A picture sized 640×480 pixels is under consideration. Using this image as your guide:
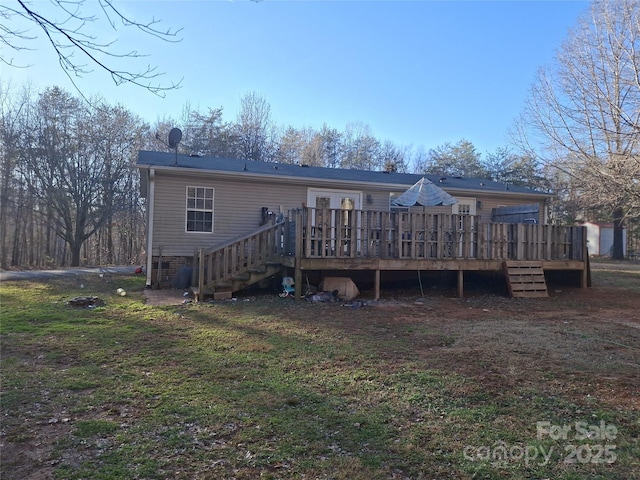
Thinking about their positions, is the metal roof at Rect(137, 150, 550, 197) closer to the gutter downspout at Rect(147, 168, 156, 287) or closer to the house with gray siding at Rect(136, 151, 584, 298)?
the house with gray siding at Rect(136, 151, 584, 298)

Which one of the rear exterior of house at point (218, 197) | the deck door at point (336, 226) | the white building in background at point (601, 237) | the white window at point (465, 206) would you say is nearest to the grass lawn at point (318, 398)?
the deck door at point (336, 226)

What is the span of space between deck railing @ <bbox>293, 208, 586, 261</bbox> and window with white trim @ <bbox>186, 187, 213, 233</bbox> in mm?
3748

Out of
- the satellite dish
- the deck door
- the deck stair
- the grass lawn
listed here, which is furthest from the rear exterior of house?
the grass lawn

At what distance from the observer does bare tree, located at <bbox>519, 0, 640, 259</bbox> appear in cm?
718

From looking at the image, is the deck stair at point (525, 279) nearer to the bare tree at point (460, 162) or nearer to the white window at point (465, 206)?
the white window at point (465, 206)

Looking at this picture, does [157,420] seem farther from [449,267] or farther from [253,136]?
[253,136]

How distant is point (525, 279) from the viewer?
905cm

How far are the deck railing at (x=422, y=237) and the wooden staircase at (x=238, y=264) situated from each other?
983mm

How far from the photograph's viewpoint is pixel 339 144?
30109 millimetres

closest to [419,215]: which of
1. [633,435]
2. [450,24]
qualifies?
[450,24]

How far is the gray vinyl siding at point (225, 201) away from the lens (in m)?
10.4

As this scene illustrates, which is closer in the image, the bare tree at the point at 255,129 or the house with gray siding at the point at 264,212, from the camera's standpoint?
the house with gray siding at the point at 264,212

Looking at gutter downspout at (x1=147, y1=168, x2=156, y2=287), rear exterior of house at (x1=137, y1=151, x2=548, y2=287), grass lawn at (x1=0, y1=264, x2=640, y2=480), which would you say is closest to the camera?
grass lawn at (x1=0, y1=264, x2=640, y2=480)

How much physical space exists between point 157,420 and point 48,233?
23.1 m
